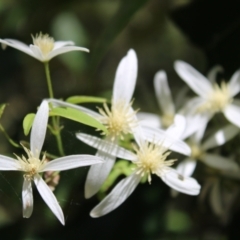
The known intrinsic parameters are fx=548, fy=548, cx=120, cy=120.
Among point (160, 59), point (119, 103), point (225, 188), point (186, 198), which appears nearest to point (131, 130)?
Result: point (119, 103)

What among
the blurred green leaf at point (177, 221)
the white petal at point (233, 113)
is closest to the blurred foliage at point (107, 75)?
the blurred green leaf at point (177, 221)

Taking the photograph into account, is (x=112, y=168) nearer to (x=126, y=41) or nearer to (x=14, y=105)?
(x=14, y=105)

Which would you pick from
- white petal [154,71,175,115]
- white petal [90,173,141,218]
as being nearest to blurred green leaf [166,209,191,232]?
white petal [154,71,175,115]

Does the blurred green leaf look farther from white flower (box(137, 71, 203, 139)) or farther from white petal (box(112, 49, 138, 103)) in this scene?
white petal (box(112, 49, 138, 103))

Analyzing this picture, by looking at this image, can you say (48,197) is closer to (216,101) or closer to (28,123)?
(28,123)

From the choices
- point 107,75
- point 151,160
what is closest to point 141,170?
point 151,160

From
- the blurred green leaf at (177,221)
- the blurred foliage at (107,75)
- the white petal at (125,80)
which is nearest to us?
the white petal at (125,80)

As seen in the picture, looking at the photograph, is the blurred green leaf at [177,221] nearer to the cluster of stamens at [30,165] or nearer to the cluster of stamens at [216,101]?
the cluster of stamens at [216,101]
